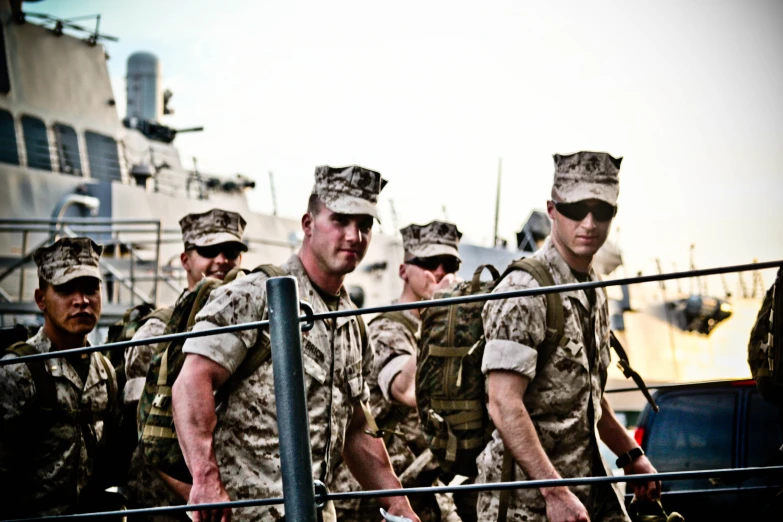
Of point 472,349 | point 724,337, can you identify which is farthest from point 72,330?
point 724,337

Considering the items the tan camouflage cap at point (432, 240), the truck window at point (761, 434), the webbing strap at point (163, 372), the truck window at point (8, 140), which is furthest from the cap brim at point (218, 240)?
the truck window at point (8, 140)

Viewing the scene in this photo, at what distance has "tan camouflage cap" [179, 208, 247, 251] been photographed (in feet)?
17.0

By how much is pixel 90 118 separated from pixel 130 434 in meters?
11.3

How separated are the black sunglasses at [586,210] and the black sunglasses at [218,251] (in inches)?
91.0

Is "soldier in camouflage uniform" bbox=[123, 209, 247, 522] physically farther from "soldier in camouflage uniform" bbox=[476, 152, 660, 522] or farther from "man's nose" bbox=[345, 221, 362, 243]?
"soldier in camouflage uniform" bbox=[476, 152, 660, 522]

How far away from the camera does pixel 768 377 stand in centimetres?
321

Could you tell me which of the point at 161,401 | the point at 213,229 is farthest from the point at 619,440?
the point at 213,229

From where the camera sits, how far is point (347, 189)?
3236mm

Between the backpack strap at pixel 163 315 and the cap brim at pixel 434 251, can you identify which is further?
the cap brim at pixel 434 251

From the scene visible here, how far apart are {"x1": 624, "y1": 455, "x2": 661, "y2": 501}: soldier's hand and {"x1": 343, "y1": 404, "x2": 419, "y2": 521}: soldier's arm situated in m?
0.89

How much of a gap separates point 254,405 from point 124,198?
1101cm

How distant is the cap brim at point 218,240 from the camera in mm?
5164

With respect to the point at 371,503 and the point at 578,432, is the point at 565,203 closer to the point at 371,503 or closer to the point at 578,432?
the point at 578,432

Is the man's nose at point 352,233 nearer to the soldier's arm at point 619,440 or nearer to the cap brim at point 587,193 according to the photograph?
the cap brim at point 587,193
